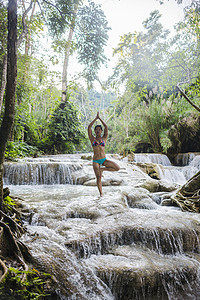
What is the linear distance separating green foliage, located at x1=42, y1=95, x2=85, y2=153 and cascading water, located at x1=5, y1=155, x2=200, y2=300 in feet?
32.2

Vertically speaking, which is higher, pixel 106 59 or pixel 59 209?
pixel 106 59

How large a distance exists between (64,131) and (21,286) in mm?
12445

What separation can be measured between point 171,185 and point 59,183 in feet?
12.4

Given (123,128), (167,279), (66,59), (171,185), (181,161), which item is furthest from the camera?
(123,128)

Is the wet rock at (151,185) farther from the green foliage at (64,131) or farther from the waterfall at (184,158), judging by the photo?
the green foliage at (64,131)

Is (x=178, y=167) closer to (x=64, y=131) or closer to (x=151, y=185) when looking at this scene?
(x=151, y=185)

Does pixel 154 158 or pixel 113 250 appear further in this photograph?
pixel 154 158

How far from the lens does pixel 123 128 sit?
22.0m

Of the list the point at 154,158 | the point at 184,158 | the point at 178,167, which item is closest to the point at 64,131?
the point at 154,158

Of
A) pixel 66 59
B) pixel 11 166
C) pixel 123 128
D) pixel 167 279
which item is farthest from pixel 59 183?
pixel 123 128

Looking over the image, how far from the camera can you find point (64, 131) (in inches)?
545

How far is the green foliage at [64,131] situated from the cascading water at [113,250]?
32.2 feet

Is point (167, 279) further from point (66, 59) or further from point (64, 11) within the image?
point (66, 59)

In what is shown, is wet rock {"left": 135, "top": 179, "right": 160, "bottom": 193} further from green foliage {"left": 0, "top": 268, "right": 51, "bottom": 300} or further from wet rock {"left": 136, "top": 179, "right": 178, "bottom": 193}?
green foliage {"left": 0, "top": 268, "right": 51, "bottom": 300}
